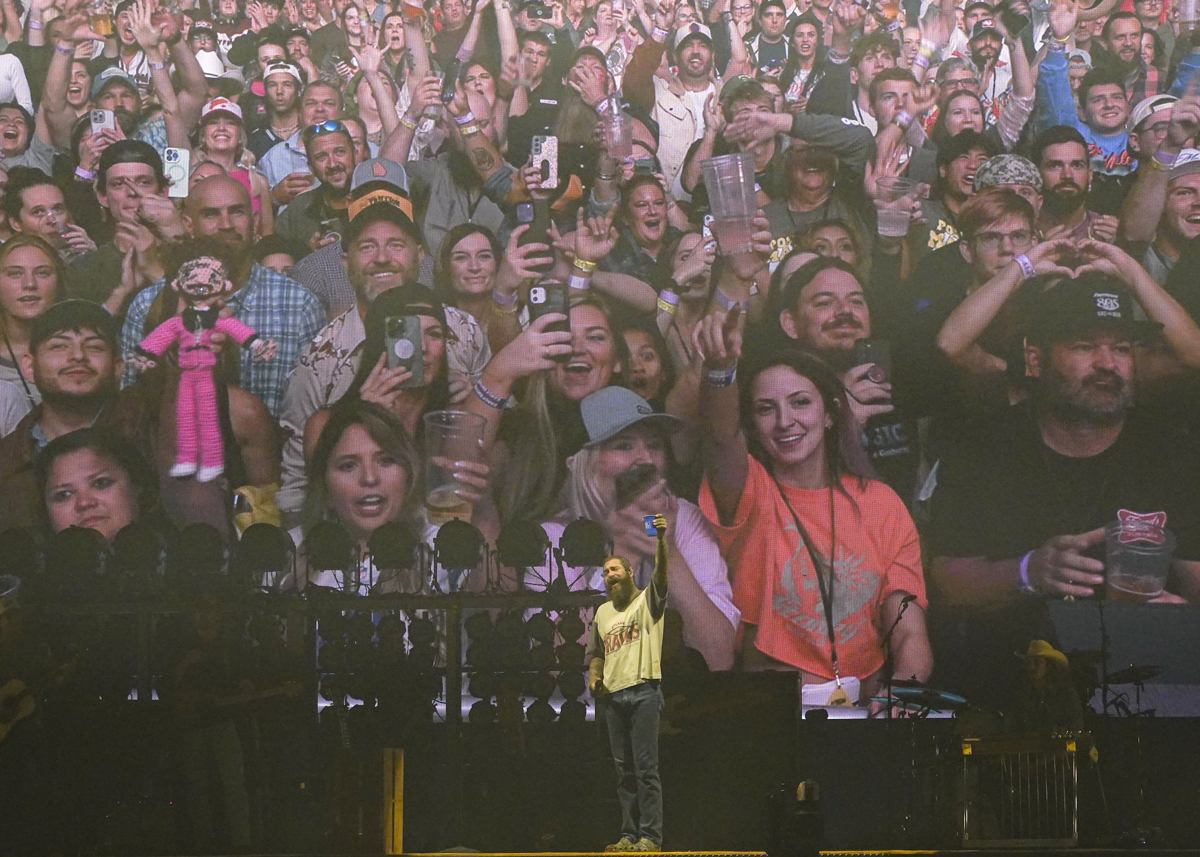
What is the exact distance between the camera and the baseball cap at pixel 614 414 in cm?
793

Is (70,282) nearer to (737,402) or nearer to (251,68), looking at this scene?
(251,68)

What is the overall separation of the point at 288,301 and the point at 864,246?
3193 millimetres

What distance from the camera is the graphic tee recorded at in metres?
4.98

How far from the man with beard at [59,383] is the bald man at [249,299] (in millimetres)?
139

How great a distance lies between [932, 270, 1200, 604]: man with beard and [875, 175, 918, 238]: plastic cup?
0.88 metres

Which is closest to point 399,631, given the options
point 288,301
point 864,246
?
point 288,301

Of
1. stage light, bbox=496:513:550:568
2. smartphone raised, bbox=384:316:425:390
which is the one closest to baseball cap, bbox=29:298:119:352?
smartphone raised, bbox=384:316:425:390

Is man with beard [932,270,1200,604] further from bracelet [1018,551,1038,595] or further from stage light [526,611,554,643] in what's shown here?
stage light [526,611,554,643]

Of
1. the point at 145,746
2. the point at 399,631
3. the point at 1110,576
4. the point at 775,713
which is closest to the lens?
the point at 775,713

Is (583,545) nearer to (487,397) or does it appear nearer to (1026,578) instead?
(487,397)

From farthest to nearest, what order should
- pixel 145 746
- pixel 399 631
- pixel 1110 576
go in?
pixel 1110 576, pixel 399 631, pixel 145 746

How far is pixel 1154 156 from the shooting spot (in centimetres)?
808

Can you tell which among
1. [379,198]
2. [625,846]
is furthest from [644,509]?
[625,846]

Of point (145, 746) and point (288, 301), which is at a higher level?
point (288, 301)
